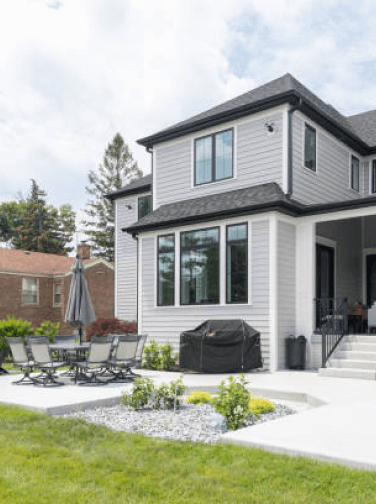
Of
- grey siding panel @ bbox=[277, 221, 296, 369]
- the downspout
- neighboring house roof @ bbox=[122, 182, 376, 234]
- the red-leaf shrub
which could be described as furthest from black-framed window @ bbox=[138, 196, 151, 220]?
grey siding panel @ bbox=[277, 221, 296, 369]

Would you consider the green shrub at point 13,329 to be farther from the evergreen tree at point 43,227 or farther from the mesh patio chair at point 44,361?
the evergreen tree at point 43,227

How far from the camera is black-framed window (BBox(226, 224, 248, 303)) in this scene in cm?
1132

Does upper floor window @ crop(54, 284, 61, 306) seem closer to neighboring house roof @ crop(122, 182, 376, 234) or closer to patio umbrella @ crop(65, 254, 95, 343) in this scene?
neighboring house roof @ crop(122, 182, 376, 234)

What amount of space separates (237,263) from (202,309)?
1430 mm

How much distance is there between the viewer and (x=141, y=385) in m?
6.84

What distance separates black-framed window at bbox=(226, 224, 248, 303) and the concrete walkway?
73.6 inches

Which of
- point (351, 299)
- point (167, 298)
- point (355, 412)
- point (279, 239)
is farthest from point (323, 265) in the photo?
point (355, 412)

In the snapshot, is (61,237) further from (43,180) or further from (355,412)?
(355,412)

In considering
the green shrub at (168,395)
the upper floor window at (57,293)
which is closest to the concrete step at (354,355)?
the green shrub at (168,395)

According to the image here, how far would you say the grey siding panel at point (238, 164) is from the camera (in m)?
11.8

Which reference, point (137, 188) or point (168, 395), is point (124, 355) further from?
point (137, 188)

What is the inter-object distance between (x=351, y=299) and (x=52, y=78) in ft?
32.5

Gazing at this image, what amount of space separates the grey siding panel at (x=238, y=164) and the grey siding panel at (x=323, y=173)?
0.46 m

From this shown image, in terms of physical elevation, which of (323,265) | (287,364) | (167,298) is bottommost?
(287,364)
